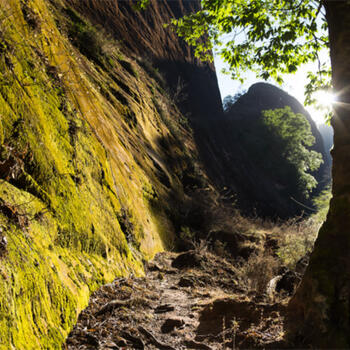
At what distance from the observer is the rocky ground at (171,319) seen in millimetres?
2857

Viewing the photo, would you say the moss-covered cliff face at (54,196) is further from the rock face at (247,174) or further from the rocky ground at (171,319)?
Result: the rock face at (247,174)

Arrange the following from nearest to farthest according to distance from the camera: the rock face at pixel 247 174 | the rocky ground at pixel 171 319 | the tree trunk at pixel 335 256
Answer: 1. the tree trunk at pixel 335 256
2. the rocky ground at pixel 171 319
3. the rock face at pixel 247 174

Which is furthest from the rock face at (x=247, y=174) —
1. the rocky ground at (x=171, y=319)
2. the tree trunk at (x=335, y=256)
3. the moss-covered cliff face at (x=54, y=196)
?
the tree trunk at (x=335, y=256)

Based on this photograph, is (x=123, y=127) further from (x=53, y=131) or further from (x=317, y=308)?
(x=317, y=308)

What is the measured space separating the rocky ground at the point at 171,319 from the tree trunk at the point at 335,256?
69 cm

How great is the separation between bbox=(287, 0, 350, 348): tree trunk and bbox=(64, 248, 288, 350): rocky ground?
691 mm

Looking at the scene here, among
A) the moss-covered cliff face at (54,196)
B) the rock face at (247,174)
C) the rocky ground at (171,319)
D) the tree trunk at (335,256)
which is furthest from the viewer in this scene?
the rock face at (247,174)

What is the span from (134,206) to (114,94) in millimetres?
5855

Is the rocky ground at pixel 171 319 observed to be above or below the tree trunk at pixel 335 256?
below

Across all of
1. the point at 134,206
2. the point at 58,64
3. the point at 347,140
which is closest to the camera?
the point at 347,140

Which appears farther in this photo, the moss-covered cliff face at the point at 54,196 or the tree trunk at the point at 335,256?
the moss-covered cliff face at the point at 54,196

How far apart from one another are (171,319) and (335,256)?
8.12ft

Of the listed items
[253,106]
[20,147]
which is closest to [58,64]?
[20,147]

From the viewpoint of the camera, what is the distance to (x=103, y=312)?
10.7 feet
